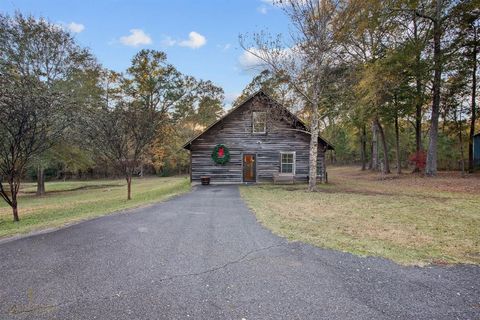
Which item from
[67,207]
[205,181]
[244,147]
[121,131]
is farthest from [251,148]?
[67,207]

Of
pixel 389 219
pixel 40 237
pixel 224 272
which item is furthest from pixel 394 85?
pixel 40 237

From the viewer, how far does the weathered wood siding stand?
64.1ft

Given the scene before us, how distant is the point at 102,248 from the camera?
5195 millimetres

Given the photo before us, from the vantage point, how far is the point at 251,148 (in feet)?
64.5

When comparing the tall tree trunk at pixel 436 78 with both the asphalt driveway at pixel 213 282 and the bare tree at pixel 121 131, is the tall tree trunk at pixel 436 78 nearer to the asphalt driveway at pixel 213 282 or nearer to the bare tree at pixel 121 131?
the asphalt driveway at pixel 213 282

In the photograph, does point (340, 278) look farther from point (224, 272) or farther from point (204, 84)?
point (204, 84)

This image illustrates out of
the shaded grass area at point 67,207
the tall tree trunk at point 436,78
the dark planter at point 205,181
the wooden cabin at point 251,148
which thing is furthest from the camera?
the wooden cabin at point 251,148

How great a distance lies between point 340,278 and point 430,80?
20354mm

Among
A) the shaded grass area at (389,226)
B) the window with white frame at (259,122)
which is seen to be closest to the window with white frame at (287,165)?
the window with white frame at (259,122)

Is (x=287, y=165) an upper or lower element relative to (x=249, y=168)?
upper

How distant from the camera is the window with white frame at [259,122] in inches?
769

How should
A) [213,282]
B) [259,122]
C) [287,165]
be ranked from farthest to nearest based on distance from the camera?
[287,165] < [259,122] < [213,282]

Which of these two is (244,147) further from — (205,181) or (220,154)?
(205,181)

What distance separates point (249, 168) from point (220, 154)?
2.31m
